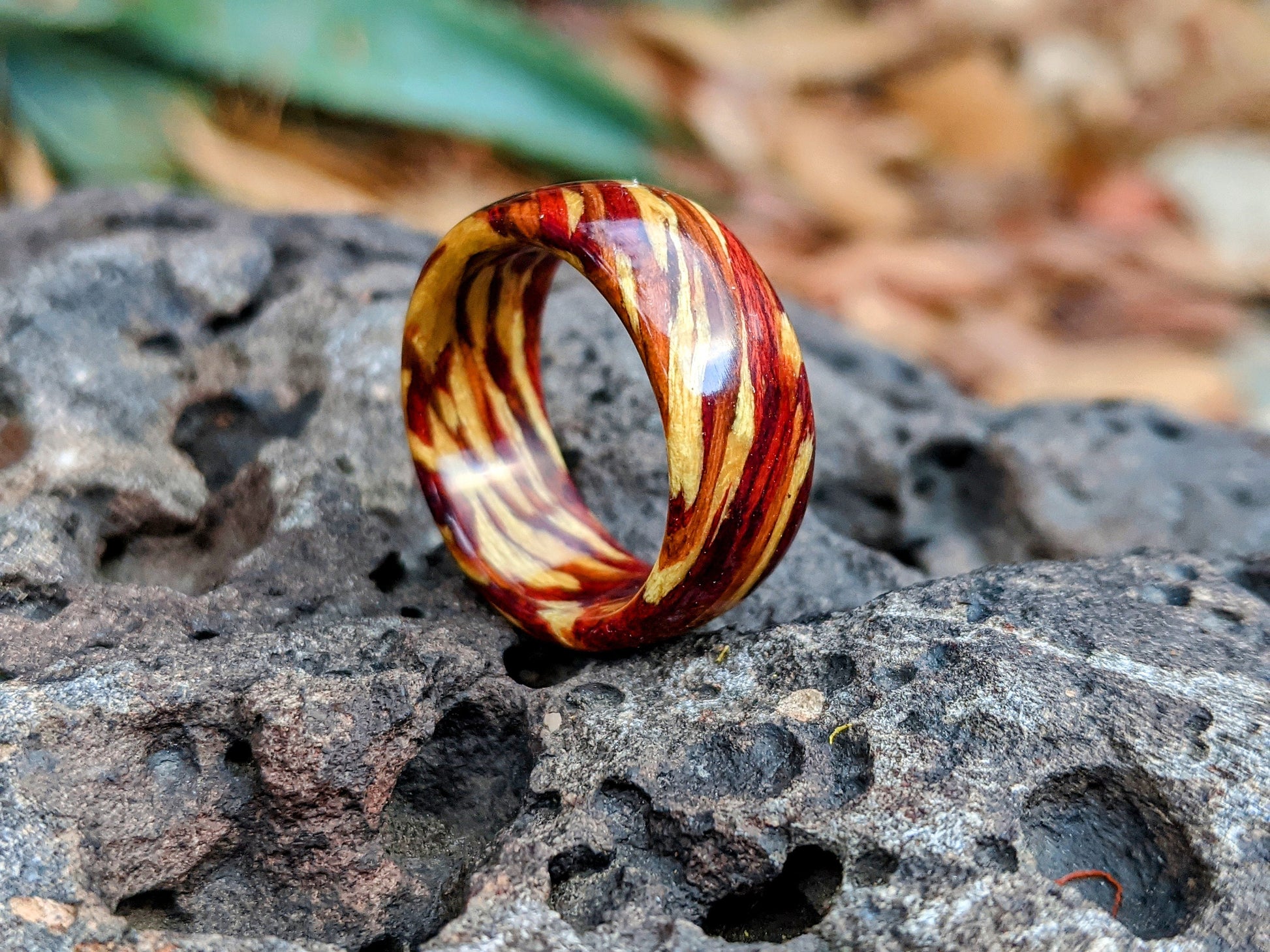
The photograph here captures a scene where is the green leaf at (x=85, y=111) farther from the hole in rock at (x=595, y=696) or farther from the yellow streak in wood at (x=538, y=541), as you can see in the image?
the hole in rock at (x=595, y=696)

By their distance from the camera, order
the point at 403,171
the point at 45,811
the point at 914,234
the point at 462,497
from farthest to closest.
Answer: the point at 914,234 → the point at 403,171 → the point at 462,497 → the point at 45,811

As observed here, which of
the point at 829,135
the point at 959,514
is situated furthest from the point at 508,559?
the point at 829,135

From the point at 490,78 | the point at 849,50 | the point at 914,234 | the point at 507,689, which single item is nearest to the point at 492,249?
the point at 507,689

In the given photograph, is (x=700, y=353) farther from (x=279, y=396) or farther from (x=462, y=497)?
(x=279, y=396)

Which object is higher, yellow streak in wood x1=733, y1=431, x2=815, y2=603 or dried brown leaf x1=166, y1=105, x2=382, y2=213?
yellow streak in wood x1=733, y1=431, x2=815, y2=603

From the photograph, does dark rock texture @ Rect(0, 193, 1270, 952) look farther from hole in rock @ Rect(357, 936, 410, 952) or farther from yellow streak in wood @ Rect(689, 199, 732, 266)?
yellow streak in wood @ Rect(689, 199, 732, 266)

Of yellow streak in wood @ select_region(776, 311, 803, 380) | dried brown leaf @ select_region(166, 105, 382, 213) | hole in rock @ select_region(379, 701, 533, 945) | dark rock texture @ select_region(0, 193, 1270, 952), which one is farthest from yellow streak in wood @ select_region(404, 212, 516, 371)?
dried brown leaf @ select_region(166, 105, 382, 213)
